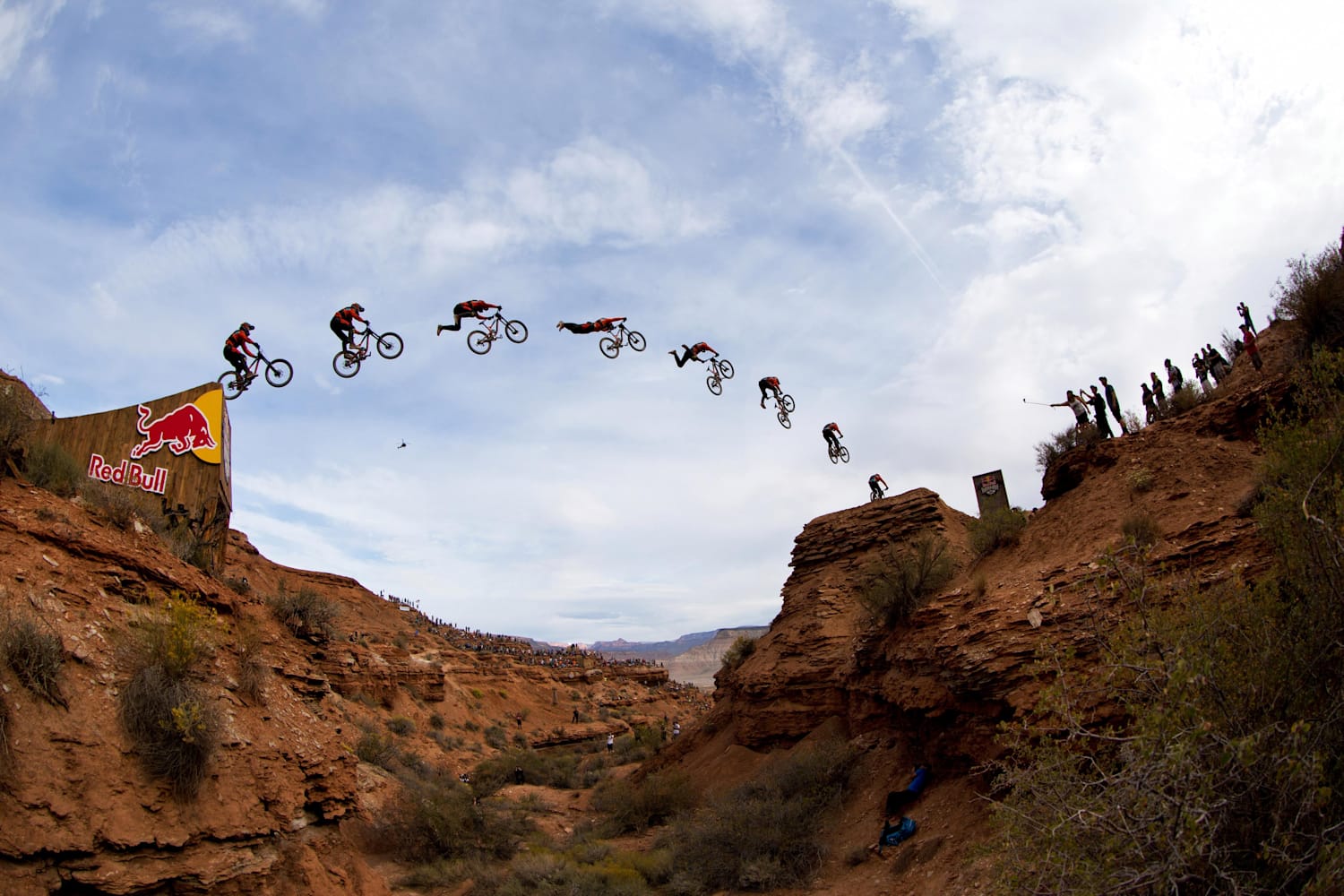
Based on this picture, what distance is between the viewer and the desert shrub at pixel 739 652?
3050cm

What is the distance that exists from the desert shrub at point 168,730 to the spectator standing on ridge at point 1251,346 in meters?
22.9

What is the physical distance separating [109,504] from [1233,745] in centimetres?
1554

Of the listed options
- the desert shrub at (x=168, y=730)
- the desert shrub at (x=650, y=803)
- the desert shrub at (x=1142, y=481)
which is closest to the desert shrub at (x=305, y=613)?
the desert shrub at (x=168, y=730)

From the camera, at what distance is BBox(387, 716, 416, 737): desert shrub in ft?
105

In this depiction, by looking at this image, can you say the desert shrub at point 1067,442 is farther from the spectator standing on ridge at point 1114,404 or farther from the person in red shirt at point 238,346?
the person in red shirt at point 238,346

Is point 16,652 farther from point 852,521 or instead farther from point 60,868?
point 852,521

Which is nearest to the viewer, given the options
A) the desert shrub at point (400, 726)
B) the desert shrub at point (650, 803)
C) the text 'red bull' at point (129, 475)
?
the text 'red bull' at point (129, 475)

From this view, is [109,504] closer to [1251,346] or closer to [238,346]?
[238,346]

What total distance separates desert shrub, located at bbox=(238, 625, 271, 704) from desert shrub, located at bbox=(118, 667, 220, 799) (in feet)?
6.00

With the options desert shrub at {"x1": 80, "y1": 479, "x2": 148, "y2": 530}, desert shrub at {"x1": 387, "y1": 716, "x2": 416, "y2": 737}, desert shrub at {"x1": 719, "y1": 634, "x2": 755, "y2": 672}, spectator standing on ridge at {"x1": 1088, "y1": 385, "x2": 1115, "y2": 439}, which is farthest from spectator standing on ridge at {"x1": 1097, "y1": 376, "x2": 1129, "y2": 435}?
desert shrub at {"x1": 387, "y1": 716, "x2": 416, "y2": 737}

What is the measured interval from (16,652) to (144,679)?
1363 mm

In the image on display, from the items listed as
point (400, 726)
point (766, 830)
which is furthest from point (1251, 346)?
point (400, 726)

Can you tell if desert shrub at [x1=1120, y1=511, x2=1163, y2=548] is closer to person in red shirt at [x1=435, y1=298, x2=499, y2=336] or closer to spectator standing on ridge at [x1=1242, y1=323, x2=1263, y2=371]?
spectator standing on ridge at [x1=1242, y1=323, x2=1263, y2=371]

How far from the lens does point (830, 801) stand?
56.8 feet
